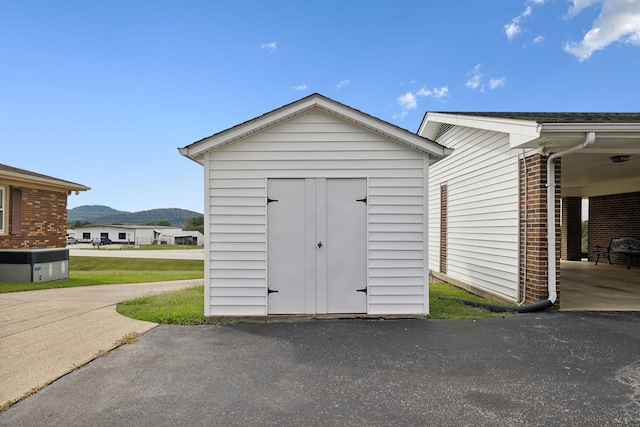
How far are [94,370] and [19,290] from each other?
23.8 ft

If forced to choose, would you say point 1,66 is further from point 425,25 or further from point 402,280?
point 402,280

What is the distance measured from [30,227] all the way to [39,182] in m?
1.44

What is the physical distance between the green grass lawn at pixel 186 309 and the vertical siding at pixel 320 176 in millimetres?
573

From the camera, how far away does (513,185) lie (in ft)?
22.5

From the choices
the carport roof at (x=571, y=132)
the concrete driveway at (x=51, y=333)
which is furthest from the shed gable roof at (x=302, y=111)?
the concrete driveway at (x=51, y=333)

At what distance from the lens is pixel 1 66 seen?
46.0ft

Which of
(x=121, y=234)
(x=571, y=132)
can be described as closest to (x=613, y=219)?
(x=571, y=132)

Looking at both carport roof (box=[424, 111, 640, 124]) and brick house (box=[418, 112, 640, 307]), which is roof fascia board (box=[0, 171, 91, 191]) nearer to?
brick house (box=[418, 112, 640, 307])

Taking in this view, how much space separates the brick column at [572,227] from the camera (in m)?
15.2

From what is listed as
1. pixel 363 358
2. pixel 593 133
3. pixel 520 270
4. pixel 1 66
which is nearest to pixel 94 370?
pixel 363 358

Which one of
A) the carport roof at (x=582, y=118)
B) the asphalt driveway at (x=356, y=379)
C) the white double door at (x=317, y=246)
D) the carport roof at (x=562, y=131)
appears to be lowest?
the asphalt driveway at (x=356, y=379)

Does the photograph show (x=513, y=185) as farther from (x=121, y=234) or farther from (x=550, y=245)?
(x=121, y=234)

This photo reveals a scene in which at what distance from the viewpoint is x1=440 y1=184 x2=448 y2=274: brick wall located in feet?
33.6

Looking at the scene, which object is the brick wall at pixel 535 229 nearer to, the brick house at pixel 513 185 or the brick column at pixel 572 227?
the brick house at pixel 513 185
